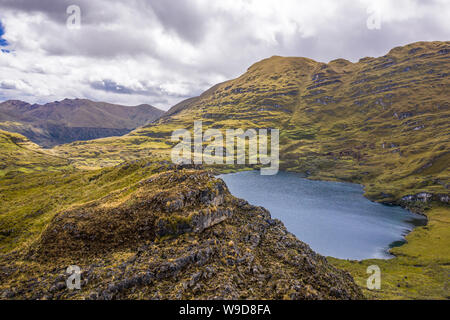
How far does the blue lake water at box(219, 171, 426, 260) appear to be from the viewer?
372 feet

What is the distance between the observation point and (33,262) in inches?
1197

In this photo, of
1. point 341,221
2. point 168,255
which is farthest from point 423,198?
point 168,255

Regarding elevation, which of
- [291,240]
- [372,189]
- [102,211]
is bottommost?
[372,189]

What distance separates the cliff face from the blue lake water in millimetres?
83459

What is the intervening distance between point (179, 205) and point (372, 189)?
21012 centimetres

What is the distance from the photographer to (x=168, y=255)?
30406 mm

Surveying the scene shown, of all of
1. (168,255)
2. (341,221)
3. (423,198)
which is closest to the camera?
(168,255)

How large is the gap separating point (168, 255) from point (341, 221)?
14043 centimetres

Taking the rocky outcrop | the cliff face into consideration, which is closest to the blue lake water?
the rocky outcrop

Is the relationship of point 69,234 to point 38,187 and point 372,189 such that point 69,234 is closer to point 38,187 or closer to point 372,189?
point 38,187

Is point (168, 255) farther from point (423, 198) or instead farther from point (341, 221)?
point (423, 198)

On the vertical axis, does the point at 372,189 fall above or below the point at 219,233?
below
